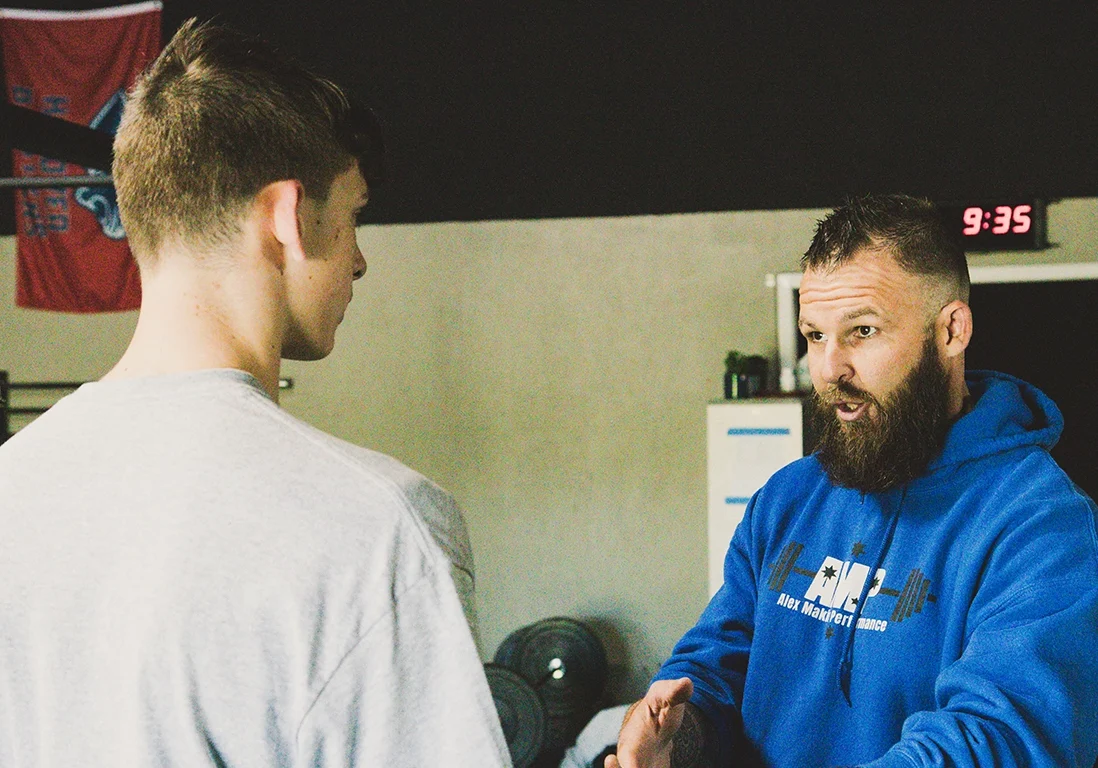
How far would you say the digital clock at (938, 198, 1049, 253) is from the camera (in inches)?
193

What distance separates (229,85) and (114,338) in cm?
569

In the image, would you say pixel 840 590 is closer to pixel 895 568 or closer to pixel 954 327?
pixel 895 568

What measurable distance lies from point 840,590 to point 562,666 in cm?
406

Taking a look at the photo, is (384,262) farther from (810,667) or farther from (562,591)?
(810,667)

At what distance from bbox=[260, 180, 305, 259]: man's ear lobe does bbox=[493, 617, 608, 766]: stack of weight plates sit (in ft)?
15.2

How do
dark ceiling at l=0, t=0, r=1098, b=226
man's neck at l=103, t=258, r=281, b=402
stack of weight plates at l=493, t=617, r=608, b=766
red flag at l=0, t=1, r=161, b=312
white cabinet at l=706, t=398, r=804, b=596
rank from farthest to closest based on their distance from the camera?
stack of weight plates at l=493, t=617, r=608, b=766
white cabinet at l=706, t=398, r=804, b=596
dark ceiling at l=0, t=0, r=1098, b=226
red flag at l=0, t=1, r=161, b=312
man's neck at l=103, t=258, r=281, b=402

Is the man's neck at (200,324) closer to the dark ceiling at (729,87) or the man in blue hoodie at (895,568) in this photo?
the man in blue hoodie at (895,568)

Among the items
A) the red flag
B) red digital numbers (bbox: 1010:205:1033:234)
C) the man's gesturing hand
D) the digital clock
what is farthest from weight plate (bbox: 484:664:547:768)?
the man's gesturing hand

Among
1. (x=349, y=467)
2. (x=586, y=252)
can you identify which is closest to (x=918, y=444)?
(x=349, y=467)

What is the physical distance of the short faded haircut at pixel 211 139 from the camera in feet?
2.72

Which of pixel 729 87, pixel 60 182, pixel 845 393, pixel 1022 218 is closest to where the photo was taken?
pixel 845 393

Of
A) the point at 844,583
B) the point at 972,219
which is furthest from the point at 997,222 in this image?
the point at 844,583

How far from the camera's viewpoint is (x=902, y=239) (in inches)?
61.5

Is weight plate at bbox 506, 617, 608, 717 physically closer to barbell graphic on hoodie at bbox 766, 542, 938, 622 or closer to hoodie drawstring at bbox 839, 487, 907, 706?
barbell graphic on hoodie at bbox 766, 542, 938, 622
